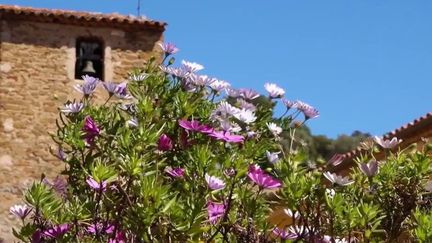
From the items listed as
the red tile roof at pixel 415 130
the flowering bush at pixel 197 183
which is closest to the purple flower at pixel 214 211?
the flowering bush at pixel 197 183

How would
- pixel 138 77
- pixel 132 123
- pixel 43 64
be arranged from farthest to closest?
pixel 43 64
pixel 138 77
pixel 132 123

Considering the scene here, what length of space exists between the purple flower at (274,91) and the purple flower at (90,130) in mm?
897

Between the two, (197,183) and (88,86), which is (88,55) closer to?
(88,86)

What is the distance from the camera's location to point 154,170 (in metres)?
3.78

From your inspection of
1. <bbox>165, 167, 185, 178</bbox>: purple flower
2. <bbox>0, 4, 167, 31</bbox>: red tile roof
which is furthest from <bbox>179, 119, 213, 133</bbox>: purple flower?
<bbox>0, 4, 167, 31</bbox>: red tile roof

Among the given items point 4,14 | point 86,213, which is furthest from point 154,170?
point 4,14

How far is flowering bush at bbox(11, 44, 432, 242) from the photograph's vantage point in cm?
365

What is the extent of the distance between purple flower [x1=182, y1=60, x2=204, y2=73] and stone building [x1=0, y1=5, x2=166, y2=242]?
33.2ft

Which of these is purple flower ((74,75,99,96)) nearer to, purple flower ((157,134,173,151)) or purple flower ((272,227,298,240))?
purple flower ((157,134,173,151))

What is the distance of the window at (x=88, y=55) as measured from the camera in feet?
50.3

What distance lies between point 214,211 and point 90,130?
2.26ft

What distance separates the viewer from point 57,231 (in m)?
3.86

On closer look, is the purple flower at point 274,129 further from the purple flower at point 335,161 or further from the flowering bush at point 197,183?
the purple flower at point 335,161

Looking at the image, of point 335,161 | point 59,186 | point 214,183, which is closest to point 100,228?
point 59,186
